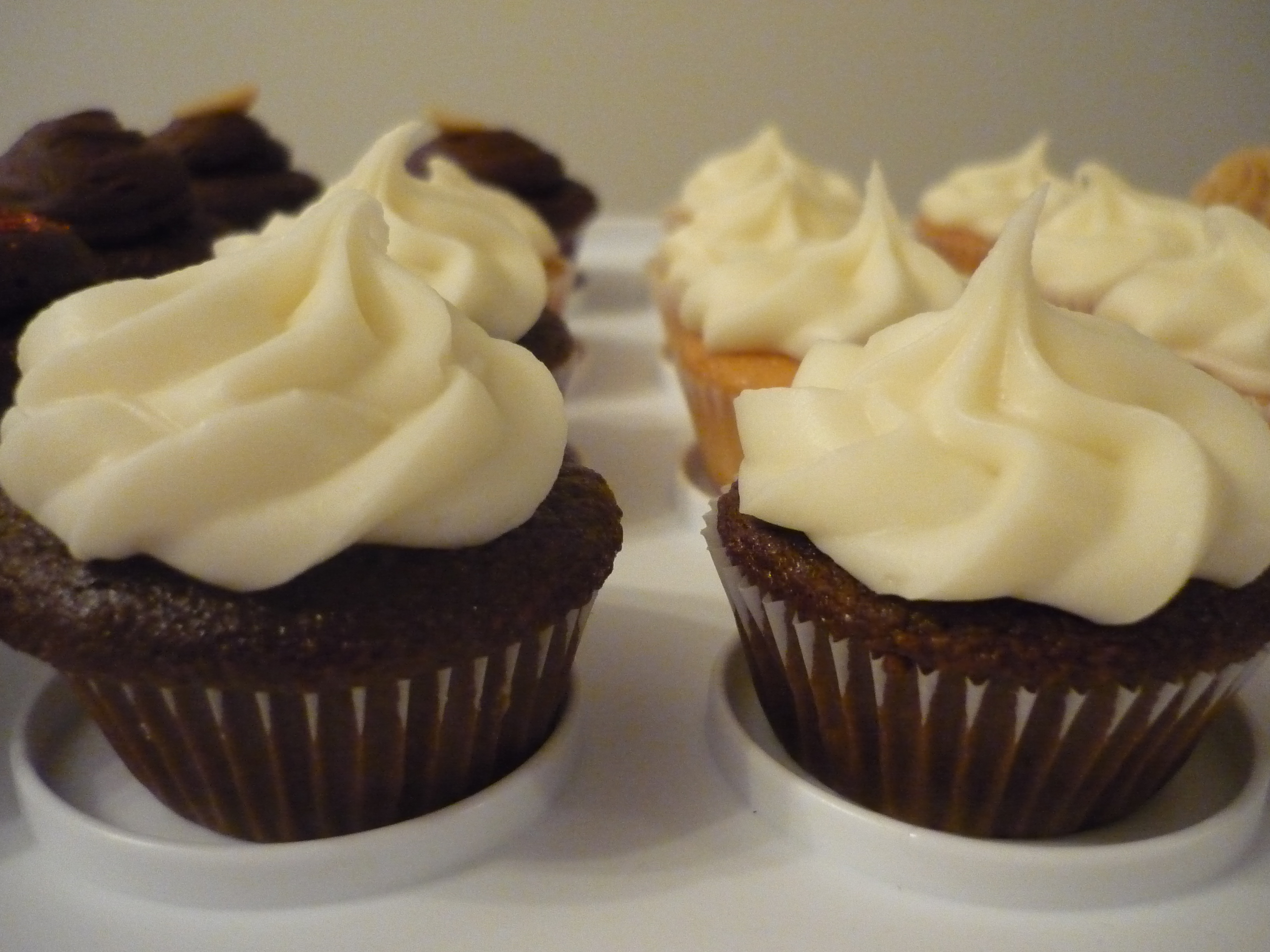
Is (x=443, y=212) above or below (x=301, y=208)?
above

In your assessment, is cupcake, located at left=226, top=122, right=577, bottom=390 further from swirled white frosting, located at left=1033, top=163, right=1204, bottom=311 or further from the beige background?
the beige background

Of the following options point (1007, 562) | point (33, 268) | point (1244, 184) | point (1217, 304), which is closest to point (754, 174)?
point (1244, 184)

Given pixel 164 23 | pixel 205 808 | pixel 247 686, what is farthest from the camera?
pixel 164 23

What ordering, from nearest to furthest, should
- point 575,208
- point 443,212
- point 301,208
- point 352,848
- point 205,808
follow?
point 352,848 < point 205,808 < point 443,212 < point 301,208 < point 575,208

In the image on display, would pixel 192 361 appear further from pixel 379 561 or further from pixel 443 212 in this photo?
pixel 443 212

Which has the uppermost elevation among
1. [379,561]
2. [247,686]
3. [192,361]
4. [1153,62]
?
[192,361]

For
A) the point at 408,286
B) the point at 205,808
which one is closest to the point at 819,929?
the point at 205,808

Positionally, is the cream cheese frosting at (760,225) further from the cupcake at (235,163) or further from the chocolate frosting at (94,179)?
the chocolate frosting at (94,179)
